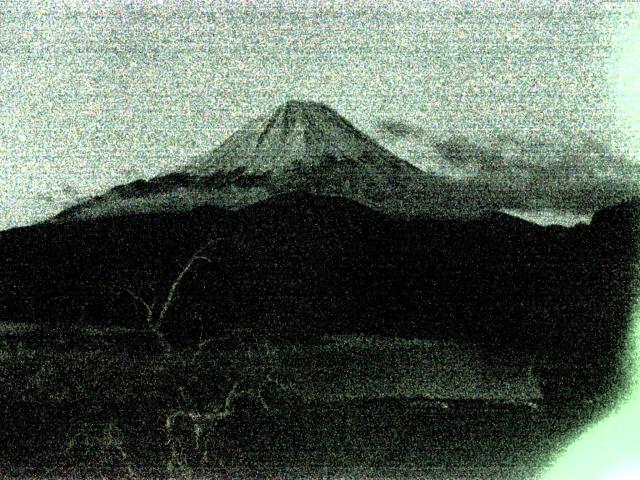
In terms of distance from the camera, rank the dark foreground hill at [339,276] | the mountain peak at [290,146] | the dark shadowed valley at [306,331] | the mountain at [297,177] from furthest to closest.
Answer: the mountain peak at [290,146] → the mountain at [297,177] → the dark foreground hill at [339,276] → the dark shadowed valley at [306,331]

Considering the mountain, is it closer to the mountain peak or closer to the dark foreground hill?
the mountain peak

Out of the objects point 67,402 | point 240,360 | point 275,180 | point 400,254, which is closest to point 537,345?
point 400,254

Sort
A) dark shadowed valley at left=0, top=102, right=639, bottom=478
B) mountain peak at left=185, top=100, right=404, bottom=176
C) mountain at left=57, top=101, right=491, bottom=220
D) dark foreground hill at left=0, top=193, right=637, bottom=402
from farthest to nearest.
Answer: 1. mountain peak at left=185, top=100, right=404, bottom=176
2. mountain at left=57, top=101, right=491, bottom=220
3. dark foreground hill at left=0, top=193, right=637, bottom=402
4. dark shadowed valley at left=0, top=102, right=639, bottom=478

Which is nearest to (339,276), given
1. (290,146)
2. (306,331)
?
(306,331)

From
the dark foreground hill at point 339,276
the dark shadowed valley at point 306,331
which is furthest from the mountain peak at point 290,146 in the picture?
the dark foreground hill at point 339,276

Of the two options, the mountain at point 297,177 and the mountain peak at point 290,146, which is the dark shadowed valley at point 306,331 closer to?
the mountain at point 297,177

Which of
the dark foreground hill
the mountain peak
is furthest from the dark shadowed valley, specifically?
the mountain peak

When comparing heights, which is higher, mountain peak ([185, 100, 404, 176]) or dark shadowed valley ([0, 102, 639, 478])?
mountain peak ([185, 100, 404, 176])
